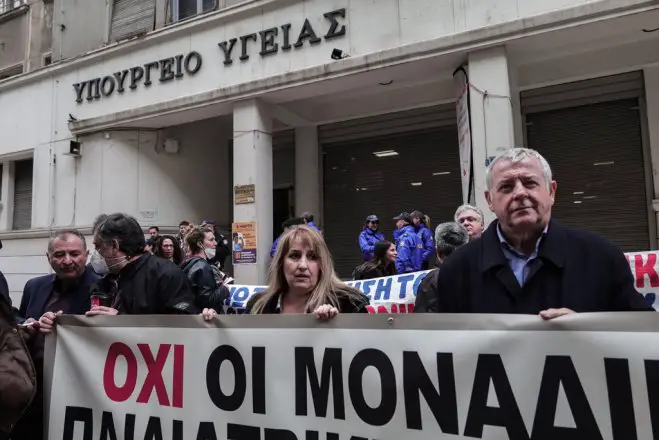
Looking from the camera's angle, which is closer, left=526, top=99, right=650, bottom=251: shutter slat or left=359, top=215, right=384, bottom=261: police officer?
left=526, top=99, right=650, bottom=251: shutter slat

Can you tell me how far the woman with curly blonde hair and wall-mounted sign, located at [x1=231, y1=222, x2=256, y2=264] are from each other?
20.5ft

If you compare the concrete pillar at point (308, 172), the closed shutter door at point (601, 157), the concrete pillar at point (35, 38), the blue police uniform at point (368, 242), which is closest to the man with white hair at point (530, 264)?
the blue police uniform at point (368, 242)

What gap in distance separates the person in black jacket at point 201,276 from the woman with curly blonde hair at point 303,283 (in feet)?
5.93

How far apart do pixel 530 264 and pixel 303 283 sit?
1.13 m

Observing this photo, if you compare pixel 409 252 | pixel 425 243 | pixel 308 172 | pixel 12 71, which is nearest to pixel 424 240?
pixel 425 243

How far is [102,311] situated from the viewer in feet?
9.51

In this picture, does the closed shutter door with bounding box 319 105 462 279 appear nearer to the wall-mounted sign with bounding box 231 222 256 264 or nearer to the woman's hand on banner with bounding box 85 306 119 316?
the wall-mounted sign with bounding box 231 222 256 264

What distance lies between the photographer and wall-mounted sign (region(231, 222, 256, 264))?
9062 mm

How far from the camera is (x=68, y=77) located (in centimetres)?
1167

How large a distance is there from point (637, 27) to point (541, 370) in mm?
6875

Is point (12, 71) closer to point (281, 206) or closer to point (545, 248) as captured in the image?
point (281, 206)

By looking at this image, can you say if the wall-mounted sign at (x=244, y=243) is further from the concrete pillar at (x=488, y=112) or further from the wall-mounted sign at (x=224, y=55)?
the concrete pillar at (x=488, y=112)

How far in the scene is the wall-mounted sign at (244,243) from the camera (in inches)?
357

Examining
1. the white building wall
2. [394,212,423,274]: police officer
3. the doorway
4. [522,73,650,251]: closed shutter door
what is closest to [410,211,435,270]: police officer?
[394,212,423,274]: police officer
